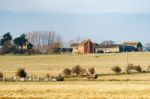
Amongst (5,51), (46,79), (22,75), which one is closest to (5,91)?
(46,79)

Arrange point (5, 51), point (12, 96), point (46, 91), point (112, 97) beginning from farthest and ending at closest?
point (5, 51) < point (46, 91) < point (12, 96) < point (112, 97)

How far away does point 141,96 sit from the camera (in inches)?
1417

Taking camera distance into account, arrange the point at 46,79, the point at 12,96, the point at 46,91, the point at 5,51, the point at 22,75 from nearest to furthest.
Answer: the point at 12,96 < the point at 46,91 < the point at 46,79 < the point at 22,75 < the point at 5,51

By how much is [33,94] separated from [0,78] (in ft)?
97.4

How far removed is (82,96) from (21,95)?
5701mm

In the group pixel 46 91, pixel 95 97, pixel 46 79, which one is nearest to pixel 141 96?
pixel 95 97

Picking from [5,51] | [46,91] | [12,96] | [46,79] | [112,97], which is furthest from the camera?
[5,51]

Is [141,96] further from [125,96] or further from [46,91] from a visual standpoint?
[46,91]

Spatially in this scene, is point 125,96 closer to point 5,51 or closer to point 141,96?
point 141,96

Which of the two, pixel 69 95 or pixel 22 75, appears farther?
pixel 22 75

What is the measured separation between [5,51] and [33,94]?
5581 inches

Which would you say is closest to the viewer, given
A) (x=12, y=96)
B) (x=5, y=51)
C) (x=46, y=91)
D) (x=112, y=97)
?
(x=112, y=97)

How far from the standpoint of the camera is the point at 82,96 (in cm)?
3691

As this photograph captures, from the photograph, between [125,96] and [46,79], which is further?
[46,79]
